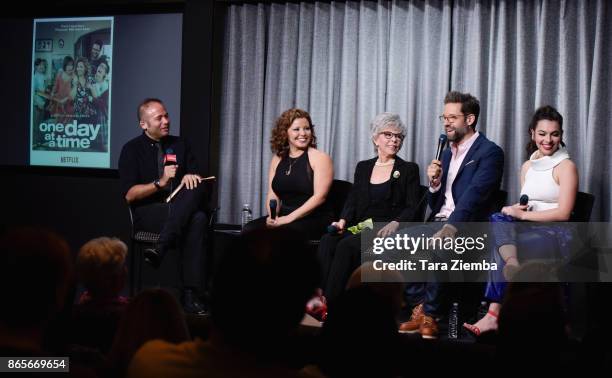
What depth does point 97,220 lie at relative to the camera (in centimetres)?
612

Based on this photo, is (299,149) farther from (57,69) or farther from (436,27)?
(57,69)

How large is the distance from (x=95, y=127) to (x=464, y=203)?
325 centimetres

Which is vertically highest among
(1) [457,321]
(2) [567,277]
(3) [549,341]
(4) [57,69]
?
(4) [57,69]

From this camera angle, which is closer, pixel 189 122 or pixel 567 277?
pixel 567 277

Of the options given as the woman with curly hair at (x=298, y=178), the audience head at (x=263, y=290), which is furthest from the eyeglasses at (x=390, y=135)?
the audience head at (x=263, y=290)

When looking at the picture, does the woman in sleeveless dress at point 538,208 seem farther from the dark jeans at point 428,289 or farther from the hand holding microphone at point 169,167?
the hand holding microphone at point 169,167

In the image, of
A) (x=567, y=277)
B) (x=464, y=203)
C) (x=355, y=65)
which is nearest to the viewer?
(x=567, y=277)

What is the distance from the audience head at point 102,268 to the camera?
6.89ft

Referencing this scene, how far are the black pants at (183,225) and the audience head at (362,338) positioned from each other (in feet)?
10.9

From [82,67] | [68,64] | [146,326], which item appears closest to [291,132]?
[82,67]

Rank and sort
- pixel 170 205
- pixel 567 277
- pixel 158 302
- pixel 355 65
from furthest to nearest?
pixel 355 65, pixel 170 205, pixel 567 277, pixel 158 302

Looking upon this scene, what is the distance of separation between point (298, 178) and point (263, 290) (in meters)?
3.71

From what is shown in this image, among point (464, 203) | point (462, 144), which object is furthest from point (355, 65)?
point (464, 203)

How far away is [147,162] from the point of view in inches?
206
